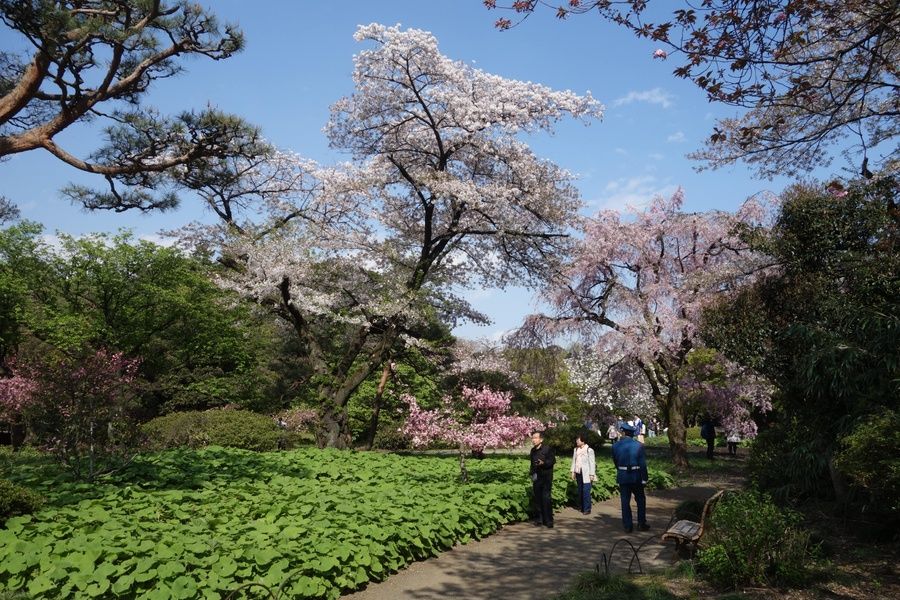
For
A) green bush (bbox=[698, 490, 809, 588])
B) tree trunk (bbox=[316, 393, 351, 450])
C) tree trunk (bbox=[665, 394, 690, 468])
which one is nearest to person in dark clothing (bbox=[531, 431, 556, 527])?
green bush (bbox=[698, 490, 809, 588])

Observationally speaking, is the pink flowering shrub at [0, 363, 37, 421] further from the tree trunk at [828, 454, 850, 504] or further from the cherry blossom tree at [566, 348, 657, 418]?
the tree trunk at [828, 454, 850, 504]

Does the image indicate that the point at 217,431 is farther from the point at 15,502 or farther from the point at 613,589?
the point at 613,589

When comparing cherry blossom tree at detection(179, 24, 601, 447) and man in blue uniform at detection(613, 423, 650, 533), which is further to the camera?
cherry blossom tree at detection(179, 24, 601, 447)

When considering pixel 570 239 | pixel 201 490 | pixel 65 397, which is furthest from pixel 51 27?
pixel 570 239

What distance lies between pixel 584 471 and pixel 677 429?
29.7 feet

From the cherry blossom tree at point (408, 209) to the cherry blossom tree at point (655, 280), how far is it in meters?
2.40

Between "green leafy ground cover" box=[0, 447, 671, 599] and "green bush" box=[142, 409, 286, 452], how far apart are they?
455 centimetres

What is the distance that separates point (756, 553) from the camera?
6555mm

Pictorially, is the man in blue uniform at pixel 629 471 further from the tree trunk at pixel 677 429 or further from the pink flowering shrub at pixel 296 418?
the pink flowering shrub at pixel 296 418

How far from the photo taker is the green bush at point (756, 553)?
6453 millimetres

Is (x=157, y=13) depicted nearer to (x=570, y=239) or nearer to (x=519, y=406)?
(x=570, y=239)

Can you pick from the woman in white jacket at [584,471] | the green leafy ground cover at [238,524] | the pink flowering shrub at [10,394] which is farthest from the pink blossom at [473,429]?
the pink flowering shrub at [10,394]

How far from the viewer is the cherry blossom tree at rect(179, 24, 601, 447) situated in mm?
16250

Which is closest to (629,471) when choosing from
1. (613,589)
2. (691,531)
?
(691,531)
